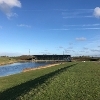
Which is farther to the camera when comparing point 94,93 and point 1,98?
point 1,98

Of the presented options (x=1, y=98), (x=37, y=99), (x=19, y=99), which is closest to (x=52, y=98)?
(x=37, y=99)

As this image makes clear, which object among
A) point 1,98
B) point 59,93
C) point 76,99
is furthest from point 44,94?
point 1,98

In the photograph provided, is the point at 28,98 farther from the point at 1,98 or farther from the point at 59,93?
the point at 1,98

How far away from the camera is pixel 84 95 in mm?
17938

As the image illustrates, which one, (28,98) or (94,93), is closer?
(28,98)

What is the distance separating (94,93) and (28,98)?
5191 mm

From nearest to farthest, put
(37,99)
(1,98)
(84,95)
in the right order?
(37,99), (84,95), (1,98)

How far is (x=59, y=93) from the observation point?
19.0 meters

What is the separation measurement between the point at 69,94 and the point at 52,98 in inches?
74.6

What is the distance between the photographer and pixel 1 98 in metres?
20.8

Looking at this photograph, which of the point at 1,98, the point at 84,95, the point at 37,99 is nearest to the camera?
the point at 37,99

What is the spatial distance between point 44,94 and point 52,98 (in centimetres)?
158

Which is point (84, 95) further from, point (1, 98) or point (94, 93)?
point (1, 98)

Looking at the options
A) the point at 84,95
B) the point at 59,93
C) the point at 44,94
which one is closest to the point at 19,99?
the point at 44,94
